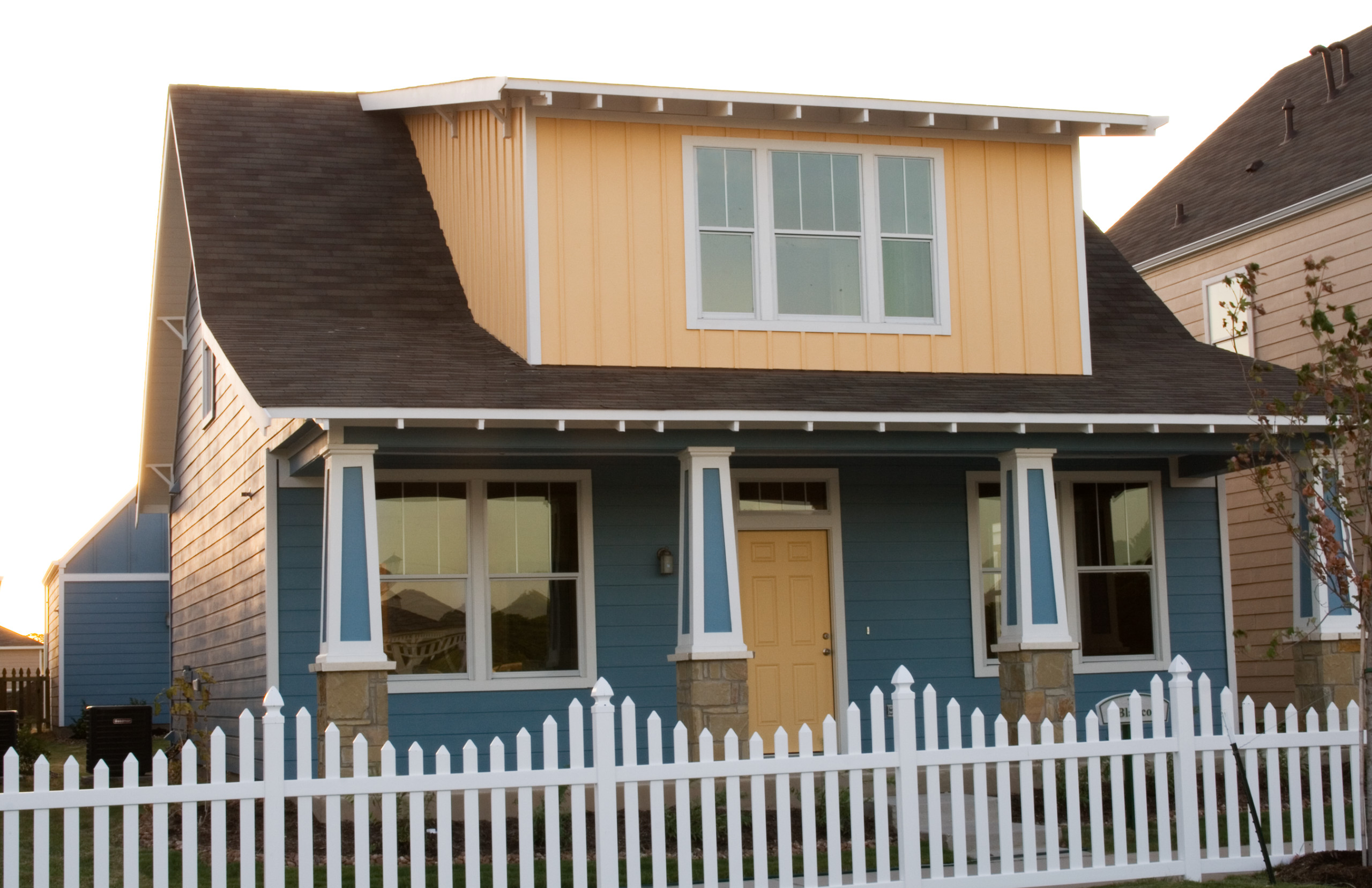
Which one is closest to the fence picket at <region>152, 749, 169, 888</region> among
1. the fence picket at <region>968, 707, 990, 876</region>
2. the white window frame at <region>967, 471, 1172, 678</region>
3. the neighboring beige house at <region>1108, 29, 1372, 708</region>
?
the fence picket at <region>968, 707, 990, 876</region>

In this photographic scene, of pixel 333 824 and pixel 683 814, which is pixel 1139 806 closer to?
pixel 683 814

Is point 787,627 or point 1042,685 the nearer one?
point 1042,685

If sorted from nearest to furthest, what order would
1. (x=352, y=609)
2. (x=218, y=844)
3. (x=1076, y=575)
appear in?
(x=218, y=844) → (x=352, y=609) → (x=1076, y=575)

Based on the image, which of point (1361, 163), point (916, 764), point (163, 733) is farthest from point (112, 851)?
point (1361, 163)

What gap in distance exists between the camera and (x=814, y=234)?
1252 cm

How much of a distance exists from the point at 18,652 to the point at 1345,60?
31.6m

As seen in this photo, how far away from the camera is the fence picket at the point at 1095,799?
795 cm

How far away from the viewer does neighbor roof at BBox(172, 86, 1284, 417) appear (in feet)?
35.4

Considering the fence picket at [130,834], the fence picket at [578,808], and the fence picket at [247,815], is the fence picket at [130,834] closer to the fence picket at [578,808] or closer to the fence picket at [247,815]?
the fence picket at [247,815]

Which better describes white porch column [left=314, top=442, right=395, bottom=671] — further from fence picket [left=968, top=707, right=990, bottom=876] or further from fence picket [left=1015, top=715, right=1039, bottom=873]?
fence picket [left=1015, top=715, right=1039, bottom=873]

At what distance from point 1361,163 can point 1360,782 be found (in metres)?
10.3

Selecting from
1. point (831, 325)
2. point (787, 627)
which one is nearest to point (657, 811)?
point (787, 627)

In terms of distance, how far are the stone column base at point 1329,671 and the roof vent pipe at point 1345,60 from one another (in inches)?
367

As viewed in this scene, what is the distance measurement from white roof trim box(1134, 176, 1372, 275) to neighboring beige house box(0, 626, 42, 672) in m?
28.0
